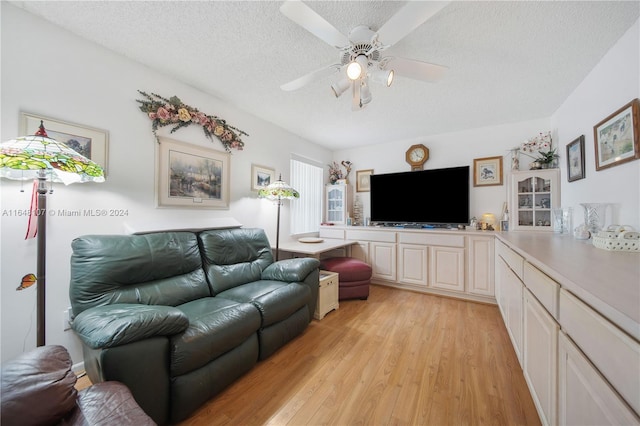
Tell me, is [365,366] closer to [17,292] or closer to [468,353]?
[468,353]

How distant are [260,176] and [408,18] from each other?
2.36 metres

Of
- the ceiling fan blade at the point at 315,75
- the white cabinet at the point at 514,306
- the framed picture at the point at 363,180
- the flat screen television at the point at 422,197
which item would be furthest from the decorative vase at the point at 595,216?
the framed picture at the point at 363,180

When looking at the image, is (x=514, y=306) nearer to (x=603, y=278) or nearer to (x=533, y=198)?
(x=603, y=278)

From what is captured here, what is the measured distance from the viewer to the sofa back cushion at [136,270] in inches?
57.4

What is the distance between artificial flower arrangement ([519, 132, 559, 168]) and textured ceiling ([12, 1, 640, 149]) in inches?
13.5

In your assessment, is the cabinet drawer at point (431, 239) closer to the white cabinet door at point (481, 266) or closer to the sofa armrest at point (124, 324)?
the white cabinet door at point (481, 266)

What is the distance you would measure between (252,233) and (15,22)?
2.15 meters

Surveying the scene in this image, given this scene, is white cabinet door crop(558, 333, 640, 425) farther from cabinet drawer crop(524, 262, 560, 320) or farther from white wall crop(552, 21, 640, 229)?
white wall crop(552, 21, 640, 229)

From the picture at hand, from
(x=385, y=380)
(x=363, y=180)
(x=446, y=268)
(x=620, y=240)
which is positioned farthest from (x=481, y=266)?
(x=363, y=180)

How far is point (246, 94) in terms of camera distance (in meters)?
2.48

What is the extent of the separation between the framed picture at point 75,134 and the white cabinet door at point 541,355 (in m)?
2.94

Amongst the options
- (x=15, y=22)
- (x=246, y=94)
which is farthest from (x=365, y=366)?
(x=15, y=22)

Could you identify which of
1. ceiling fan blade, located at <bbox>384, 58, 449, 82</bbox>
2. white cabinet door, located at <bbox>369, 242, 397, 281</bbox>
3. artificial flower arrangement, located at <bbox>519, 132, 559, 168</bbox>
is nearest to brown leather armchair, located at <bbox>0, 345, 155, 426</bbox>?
ceiling fan blade, located at <bbox>384, 58, 449, 82</bbox>

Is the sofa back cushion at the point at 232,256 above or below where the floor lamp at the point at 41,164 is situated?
below
